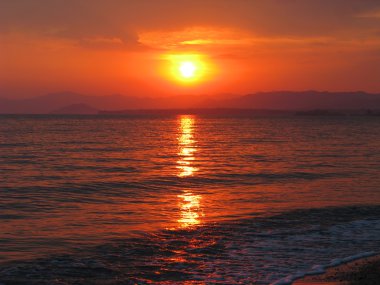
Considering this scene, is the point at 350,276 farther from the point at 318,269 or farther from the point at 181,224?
the point at 181,224

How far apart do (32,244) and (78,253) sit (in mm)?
1613

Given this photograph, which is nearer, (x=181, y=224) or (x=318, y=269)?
(x=318, y=269)

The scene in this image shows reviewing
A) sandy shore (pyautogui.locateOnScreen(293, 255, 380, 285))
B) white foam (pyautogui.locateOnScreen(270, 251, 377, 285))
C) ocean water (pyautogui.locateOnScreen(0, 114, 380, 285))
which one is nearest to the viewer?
sandy shore (pyautogui.locateOnScreen(293, 255, 380, 285))

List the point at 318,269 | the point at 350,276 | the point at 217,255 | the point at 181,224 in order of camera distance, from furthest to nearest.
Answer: the point at 181,224, the point at 217,255, the point at 318,269, the point at 350,276

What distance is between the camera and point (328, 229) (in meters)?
16.1

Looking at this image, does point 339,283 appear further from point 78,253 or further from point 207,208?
point 207,208

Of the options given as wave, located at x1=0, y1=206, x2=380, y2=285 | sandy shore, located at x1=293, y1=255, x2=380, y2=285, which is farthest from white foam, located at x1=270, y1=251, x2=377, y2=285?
sandy shore, located at x1=293, y1=255, x2=380, y2=285

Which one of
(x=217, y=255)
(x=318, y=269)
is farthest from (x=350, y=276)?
(x=217, y=255)

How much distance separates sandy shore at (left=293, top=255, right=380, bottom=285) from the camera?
10.3 metres

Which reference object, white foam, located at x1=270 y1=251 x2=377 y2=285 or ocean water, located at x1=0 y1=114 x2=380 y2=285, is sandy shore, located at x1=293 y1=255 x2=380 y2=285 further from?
ocean water, located at x1=0 y1=114 x2=380 y2=285

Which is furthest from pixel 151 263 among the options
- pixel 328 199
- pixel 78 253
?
pixel 328 199

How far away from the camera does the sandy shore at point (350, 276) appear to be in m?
10.3

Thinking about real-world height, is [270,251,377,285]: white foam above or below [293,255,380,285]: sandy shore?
below

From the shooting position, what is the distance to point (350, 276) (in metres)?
10.8
